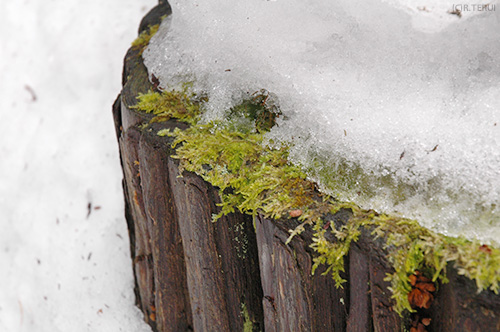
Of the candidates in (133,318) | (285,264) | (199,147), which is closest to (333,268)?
(285,264)

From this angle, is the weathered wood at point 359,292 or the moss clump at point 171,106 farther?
the moss clump at point 171,106

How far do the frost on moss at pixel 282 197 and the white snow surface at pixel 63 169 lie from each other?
1386 millimetres

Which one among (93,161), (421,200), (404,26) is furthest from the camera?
(93,161)

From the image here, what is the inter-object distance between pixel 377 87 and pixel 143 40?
1.46 metres

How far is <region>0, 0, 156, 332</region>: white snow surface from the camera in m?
2.89

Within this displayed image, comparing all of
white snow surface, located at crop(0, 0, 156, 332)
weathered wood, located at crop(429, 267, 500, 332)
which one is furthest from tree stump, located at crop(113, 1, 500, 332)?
white snow surface, located at crop(0, 0, 156, 332)

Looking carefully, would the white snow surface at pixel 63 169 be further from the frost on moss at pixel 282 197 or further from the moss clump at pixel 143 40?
the frost on moss at pixel 282 197

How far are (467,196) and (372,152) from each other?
0.30 m

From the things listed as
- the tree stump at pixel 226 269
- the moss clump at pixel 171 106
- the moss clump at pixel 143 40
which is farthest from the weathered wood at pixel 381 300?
the moss clump at pixel 143 40

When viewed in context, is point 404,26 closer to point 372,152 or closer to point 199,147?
point 372,152

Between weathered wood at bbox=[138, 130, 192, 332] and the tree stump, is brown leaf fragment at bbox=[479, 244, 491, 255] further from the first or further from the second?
weathered wood at bbox=[138, 130, 192, 332]

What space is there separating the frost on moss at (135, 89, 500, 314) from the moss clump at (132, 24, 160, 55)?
0.55m

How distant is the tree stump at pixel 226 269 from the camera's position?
4.31ft

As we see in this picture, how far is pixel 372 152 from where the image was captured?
1.44 metres
